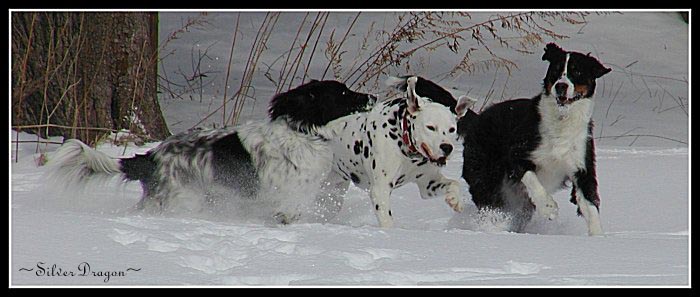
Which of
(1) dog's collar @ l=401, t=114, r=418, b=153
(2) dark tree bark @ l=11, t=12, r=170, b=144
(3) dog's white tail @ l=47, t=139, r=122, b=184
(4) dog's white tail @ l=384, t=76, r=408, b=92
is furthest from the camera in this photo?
(2) dark tree bark @ l=11, t=12, r=170, b=144

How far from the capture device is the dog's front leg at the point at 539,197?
16.6 feet

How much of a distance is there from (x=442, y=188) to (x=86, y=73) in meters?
2.90

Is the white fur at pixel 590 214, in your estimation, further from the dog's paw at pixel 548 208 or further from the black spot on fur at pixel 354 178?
the black spot on fur at pixel 354 178

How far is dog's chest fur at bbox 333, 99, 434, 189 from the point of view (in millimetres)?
5023

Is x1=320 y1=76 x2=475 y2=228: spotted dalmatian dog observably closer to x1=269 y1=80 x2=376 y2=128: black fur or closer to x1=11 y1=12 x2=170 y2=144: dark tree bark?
x1=269 y1=80 x2=376 y2=128: black fur

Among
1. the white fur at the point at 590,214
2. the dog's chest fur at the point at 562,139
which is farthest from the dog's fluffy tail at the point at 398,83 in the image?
the white fur at the point at 590,214

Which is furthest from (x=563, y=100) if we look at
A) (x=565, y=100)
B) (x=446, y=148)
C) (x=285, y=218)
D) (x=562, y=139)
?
(x=285, y=218)

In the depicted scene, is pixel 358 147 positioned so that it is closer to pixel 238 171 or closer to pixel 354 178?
pixel 354 178

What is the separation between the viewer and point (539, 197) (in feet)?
16.7

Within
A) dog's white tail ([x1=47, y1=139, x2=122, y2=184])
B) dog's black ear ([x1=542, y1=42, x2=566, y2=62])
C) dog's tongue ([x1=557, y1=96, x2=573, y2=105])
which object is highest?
dog's black ear ([x1=542, y1=42, x2=566, y2=62])

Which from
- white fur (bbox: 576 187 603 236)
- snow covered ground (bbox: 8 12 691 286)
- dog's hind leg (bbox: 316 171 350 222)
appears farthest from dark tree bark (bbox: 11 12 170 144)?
white fur (bbox: 576 187 603 236)

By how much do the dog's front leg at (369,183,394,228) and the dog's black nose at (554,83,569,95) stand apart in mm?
965

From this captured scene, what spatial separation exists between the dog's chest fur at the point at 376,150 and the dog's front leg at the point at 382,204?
0.05 metres

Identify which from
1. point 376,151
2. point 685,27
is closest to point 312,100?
point 376,151
